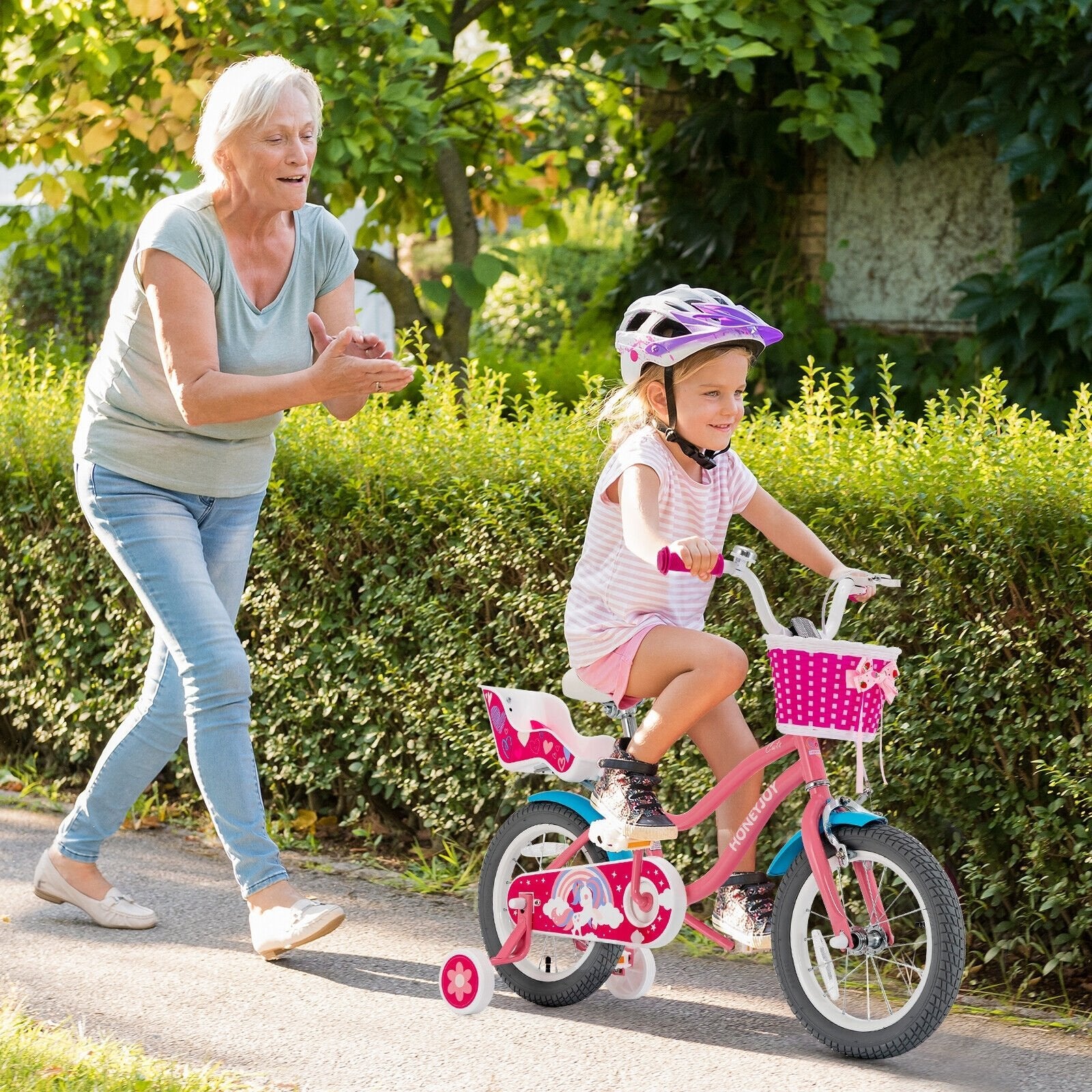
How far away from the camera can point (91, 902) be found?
13.5ft

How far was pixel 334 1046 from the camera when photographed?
3381 millimetres

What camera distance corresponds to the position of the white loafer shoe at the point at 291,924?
3.70m

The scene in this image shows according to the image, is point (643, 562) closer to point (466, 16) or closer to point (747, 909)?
point (747, 909)

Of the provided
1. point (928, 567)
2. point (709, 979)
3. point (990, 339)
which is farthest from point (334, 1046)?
point (990, 339)

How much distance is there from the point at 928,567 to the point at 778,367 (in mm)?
5669

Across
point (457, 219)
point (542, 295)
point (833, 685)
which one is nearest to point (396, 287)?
point (457, 219)

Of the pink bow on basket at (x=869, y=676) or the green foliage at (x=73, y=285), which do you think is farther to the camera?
the green foliage at (x=73, y=285)

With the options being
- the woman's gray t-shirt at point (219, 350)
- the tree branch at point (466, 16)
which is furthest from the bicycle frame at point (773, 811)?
the tree branch at point (466, 16)

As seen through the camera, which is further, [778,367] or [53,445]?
[778,367]

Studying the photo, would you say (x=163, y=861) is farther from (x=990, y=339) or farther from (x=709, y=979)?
(x=990, y=339)

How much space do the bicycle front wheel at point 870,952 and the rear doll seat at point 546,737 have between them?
52 cm

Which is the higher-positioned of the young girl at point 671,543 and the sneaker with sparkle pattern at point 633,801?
the young girl at point 671,543

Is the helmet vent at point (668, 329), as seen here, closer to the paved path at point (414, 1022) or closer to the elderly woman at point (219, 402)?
the elderly woman at point (219, 402)

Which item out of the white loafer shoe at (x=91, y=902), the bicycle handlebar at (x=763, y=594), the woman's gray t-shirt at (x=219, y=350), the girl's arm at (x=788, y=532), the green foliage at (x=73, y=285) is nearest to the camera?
the bicycle handlebar at (x=763, y=594)
